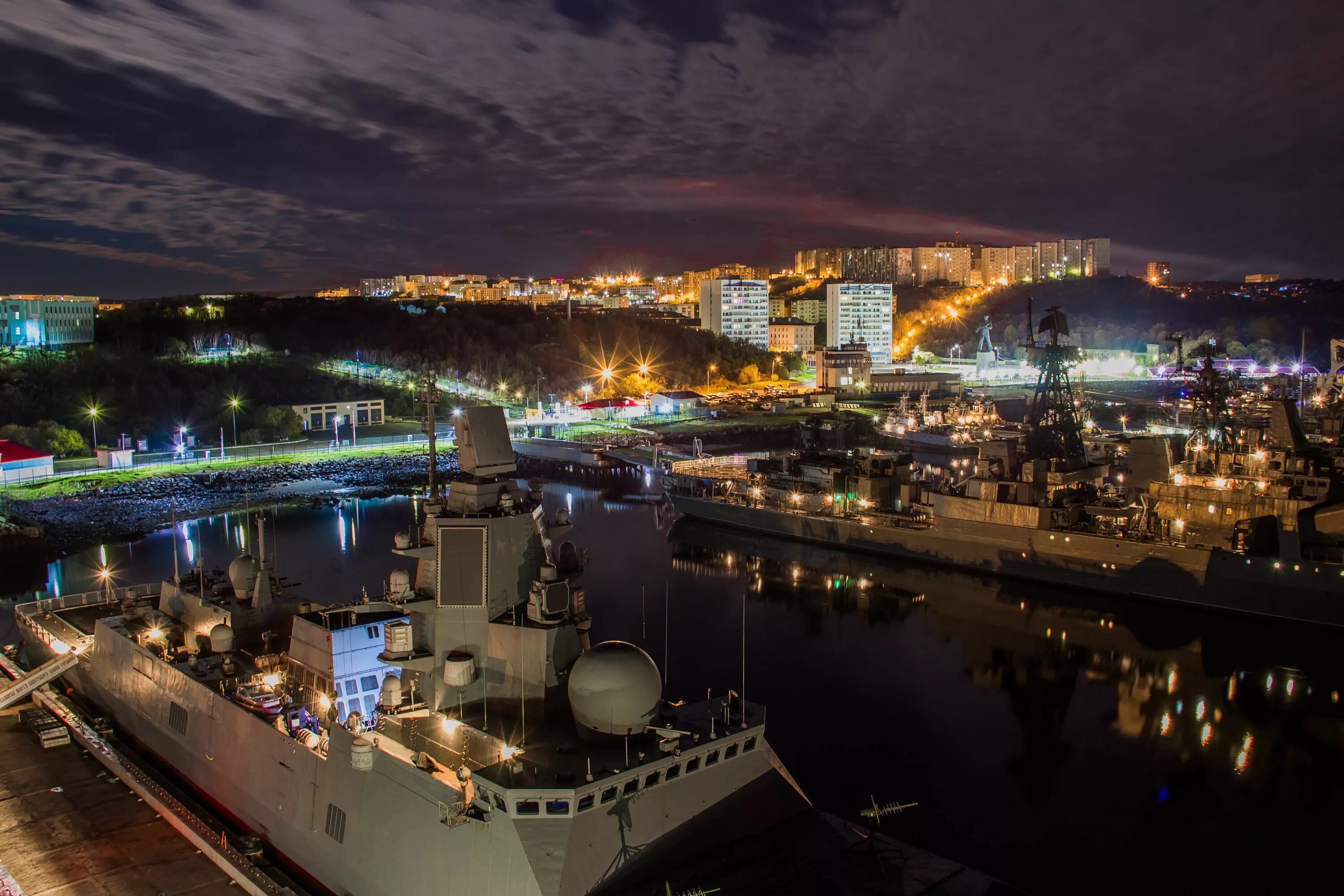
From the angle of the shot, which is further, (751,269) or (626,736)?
(751,269)

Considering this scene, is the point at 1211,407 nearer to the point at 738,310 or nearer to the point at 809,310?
the point at 738,310

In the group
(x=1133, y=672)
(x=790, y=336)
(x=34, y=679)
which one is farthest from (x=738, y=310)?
(x=34, y=679)

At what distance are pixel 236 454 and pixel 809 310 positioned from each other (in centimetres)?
8206

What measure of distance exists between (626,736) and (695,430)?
153ft

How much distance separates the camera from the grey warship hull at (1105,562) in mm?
19609

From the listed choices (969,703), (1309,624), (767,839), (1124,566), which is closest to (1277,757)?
(969,703)

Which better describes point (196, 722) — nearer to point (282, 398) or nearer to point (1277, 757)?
point (1277, 757)

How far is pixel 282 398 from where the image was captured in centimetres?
5522

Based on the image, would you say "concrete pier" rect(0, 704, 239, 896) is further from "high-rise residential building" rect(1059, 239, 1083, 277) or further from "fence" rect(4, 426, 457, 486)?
"high-rise residential building" rect(1059, 239, 1083, 277)

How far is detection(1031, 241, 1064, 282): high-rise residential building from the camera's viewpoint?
135 metres

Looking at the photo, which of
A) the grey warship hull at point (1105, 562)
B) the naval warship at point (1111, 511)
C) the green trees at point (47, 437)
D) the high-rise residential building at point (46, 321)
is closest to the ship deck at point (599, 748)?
the grey warship hull at point (1105, 562)

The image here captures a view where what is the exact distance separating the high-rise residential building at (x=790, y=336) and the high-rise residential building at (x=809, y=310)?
12444 millimetres

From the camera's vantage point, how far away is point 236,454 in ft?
136

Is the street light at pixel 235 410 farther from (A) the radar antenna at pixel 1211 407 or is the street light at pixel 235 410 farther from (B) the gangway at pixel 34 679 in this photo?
(A) the radar antenna at pixel 1211 407
